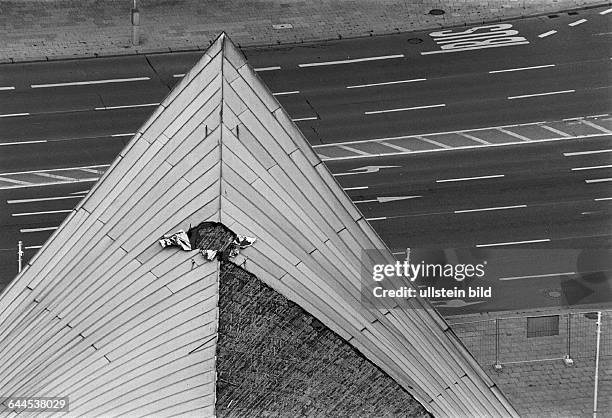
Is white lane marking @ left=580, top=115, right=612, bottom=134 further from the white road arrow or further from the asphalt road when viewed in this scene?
the white road arrow

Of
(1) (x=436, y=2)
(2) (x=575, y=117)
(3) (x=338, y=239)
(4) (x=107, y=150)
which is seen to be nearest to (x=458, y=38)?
(1) (x=436, y=2)

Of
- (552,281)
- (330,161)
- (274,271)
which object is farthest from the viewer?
(330,161)

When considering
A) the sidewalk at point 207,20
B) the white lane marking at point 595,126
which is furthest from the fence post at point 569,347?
the sidewalk at point 207,20

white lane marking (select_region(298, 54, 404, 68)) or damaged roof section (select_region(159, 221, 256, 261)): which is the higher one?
white lane marking (select_region(298, 54, 404, 68))

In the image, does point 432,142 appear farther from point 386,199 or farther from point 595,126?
point 595,126

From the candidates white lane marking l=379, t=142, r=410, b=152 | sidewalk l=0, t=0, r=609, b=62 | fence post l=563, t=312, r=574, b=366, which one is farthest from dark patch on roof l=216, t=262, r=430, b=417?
sidewalk l=0, t=0, r=609, b=62

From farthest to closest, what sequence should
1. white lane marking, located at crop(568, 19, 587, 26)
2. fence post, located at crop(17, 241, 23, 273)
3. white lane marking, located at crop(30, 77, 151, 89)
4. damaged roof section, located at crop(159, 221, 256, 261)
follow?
white lane marking, located at crop(568, 19, 587, 26) → white lane marking, located at crop(30, 77, 151, 89) → fence post, located at crop(17, 241, 23, 273) → damaged roof section, located at crop(159, 221, 256, 261)

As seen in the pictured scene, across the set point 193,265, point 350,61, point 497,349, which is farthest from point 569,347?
point 193,265

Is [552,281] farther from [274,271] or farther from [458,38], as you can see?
[274,271]
